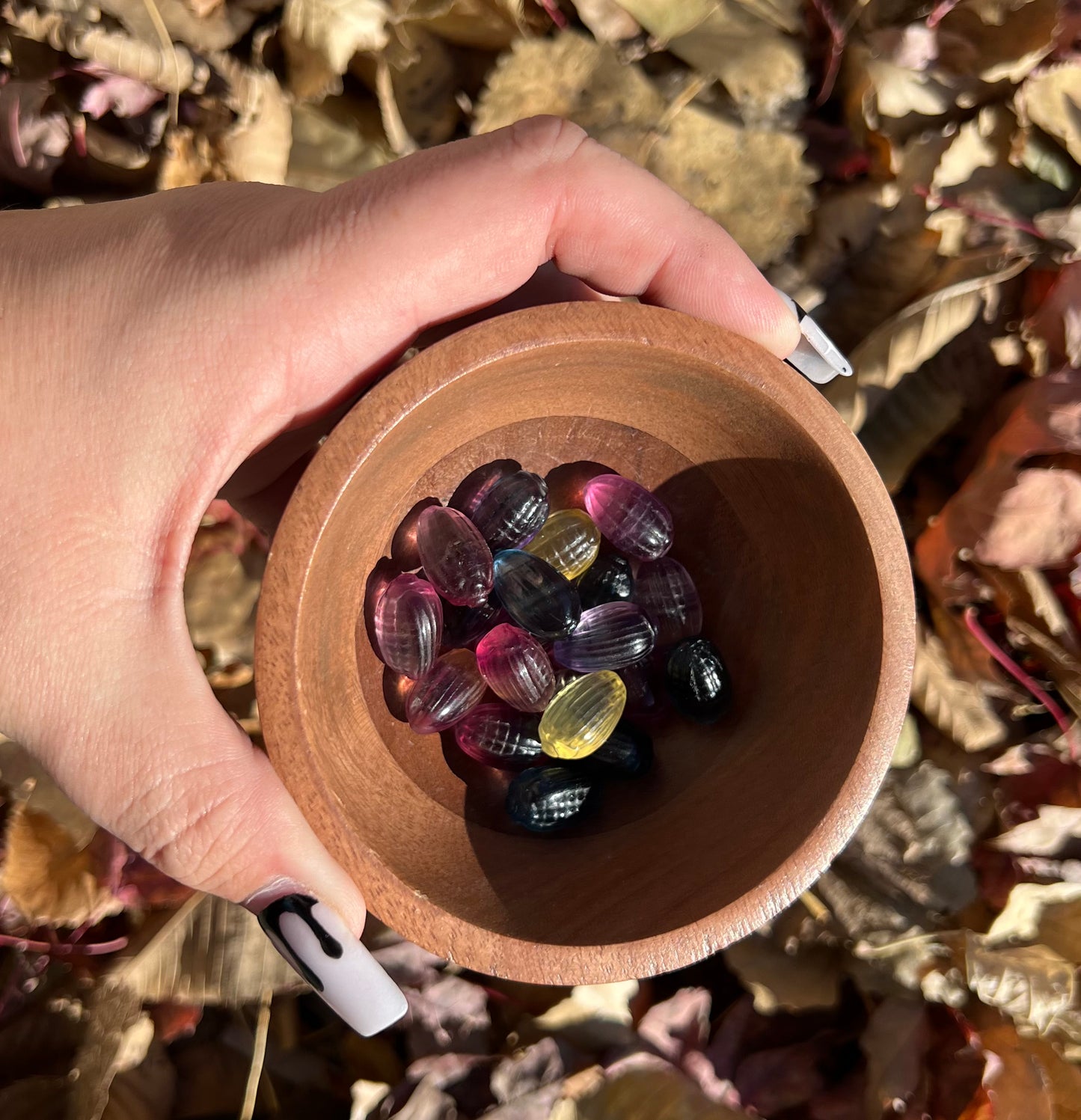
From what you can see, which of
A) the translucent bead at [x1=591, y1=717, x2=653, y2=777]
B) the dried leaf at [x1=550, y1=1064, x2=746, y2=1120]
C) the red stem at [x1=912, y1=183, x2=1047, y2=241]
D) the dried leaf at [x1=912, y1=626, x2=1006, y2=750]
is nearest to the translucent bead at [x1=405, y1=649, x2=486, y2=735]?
the translucent bead at [x1=591, y1=717, x2=653, y2=777]

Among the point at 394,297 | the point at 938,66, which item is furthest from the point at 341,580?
the point at 938,66

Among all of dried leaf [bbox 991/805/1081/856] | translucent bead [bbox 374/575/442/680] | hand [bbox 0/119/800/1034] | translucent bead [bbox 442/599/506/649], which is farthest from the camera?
dried leaf [bbox 991/805/1081/856]

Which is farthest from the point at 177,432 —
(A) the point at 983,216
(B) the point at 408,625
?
(A) the point at 983,216

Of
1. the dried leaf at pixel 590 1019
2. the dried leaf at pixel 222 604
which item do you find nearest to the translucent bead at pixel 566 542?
the dried leaf at pixel 222 604

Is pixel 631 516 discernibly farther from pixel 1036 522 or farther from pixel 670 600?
pixel 1036 522

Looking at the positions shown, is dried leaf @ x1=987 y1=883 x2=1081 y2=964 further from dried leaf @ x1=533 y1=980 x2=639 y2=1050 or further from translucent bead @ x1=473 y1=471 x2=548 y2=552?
translucent bead @ x1=473 y1=471 x2=548 y2=552
